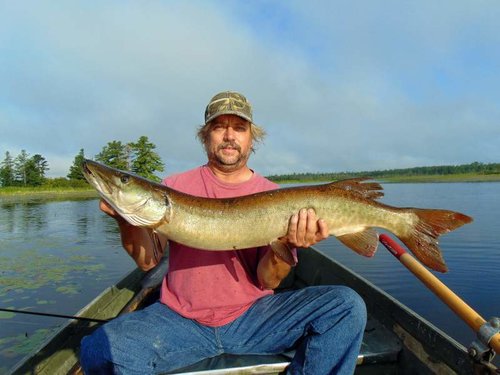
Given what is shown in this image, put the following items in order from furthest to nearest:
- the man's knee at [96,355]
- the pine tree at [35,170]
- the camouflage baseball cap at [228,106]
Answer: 1. the pine tree at [35,170]
2. the camouflage baseball cap at [228,106]
3. the man's knee at [96,355]

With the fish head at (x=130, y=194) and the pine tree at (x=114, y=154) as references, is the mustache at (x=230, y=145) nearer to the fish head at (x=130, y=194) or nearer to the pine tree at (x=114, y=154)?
the fish head at (x=130, y=194)

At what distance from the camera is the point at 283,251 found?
310cm

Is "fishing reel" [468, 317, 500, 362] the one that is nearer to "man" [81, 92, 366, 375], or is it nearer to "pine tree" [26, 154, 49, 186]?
"man" [81, 92, 366, 375]

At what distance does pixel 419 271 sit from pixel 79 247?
13.9 m

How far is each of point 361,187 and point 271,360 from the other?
152 centimetres

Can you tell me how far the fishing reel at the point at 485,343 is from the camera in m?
2.47

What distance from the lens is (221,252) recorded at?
3.41m

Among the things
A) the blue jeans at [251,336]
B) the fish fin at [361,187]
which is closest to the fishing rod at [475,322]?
the blue jeans at [251,336]

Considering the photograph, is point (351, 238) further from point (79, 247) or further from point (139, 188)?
point (79, 247)

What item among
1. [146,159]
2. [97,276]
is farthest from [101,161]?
[97,276]

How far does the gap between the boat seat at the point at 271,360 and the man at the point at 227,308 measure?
0.06 meters

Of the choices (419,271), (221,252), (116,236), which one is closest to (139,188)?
(221,252)

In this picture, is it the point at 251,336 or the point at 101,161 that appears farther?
the point at 101,161

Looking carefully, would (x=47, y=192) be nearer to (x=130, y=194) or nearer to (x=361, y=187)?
(x=130, y=194)
